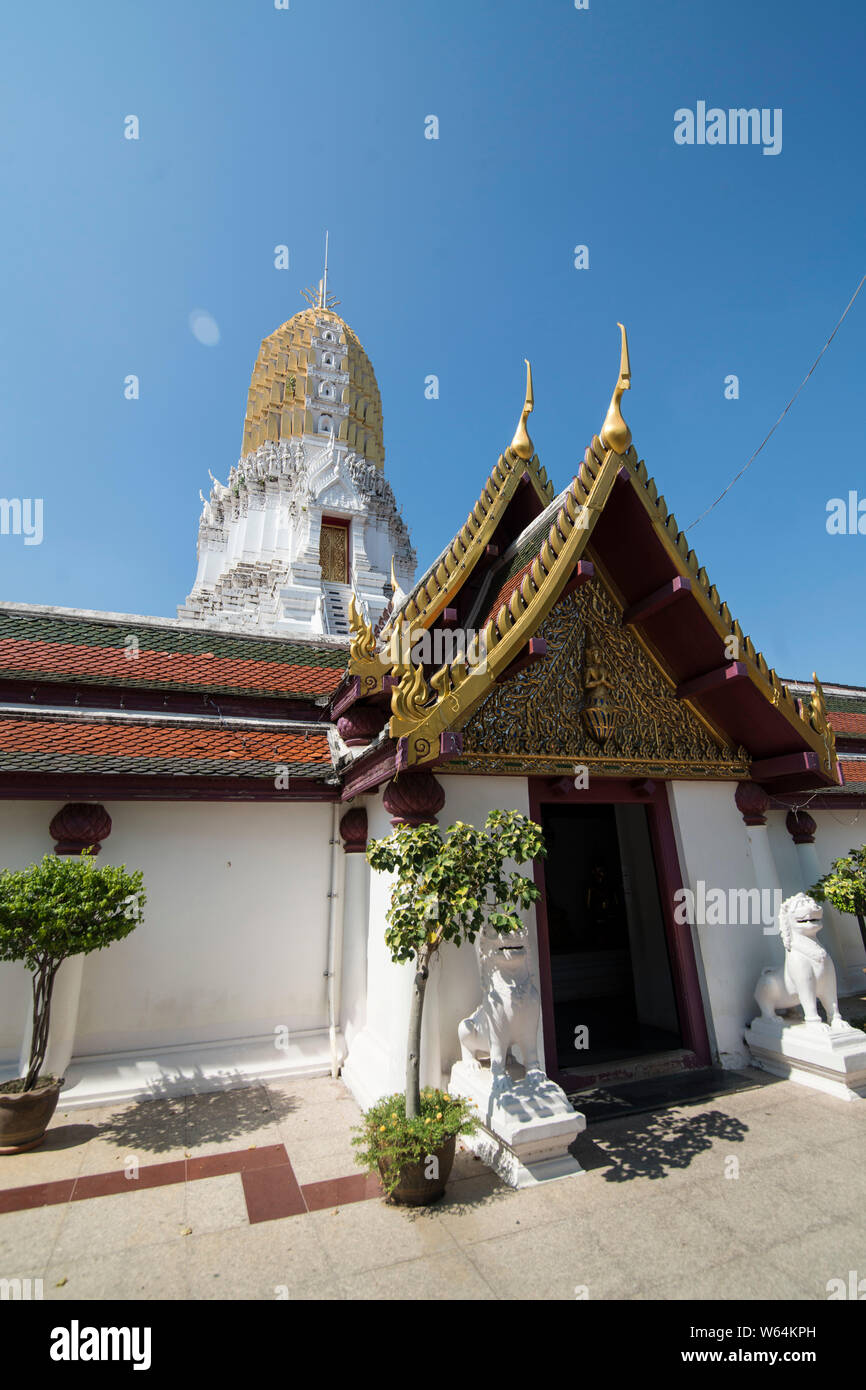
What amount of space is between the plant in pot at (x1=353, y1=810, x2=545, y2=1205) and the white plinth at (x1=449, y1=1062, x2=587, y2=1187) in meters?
0.19

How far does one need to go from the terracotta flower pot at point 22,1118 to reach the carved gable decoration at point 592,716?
4.09 metres

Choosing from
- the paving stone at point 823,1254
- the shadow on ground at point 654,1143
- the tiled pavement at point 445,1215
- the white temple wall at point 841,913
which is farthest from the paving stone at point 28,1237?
the white temple wall at point 841,913

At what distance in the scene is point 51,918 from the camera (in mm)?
4668

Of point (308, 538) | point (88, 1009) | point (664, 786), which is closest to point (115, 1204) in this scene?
point (88, 1009)

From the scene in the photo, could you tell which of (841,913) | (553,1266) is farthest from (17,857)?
(841,913)

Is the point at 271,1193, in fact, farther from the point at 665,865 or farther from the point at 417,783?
the point at 665,865

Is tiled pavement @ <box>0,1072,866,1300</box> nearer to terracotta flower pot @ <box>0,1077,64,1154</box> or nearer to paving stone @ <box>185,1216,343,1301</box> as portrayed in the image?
paving stone @ <box>185,1216,343,1301</box>

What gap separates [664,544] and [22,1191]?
6974 mm

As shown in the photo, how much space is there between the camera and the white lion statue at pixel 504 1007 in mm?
4406

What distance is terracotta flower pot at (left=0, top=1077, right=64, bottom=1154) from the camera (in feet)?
15.1

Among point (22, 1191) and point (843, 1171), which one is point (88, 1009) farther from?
point (843, 1171)

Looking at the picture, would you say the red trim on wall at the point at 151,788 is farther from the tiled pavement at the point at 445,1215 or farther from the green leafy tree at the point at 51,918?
the tiled pavement at the point at 445,1215

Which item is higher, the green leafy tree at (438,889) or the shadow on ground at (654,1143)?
the green leafy tree at (438,889)

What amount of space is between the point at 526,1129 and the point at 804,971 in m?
3.21
